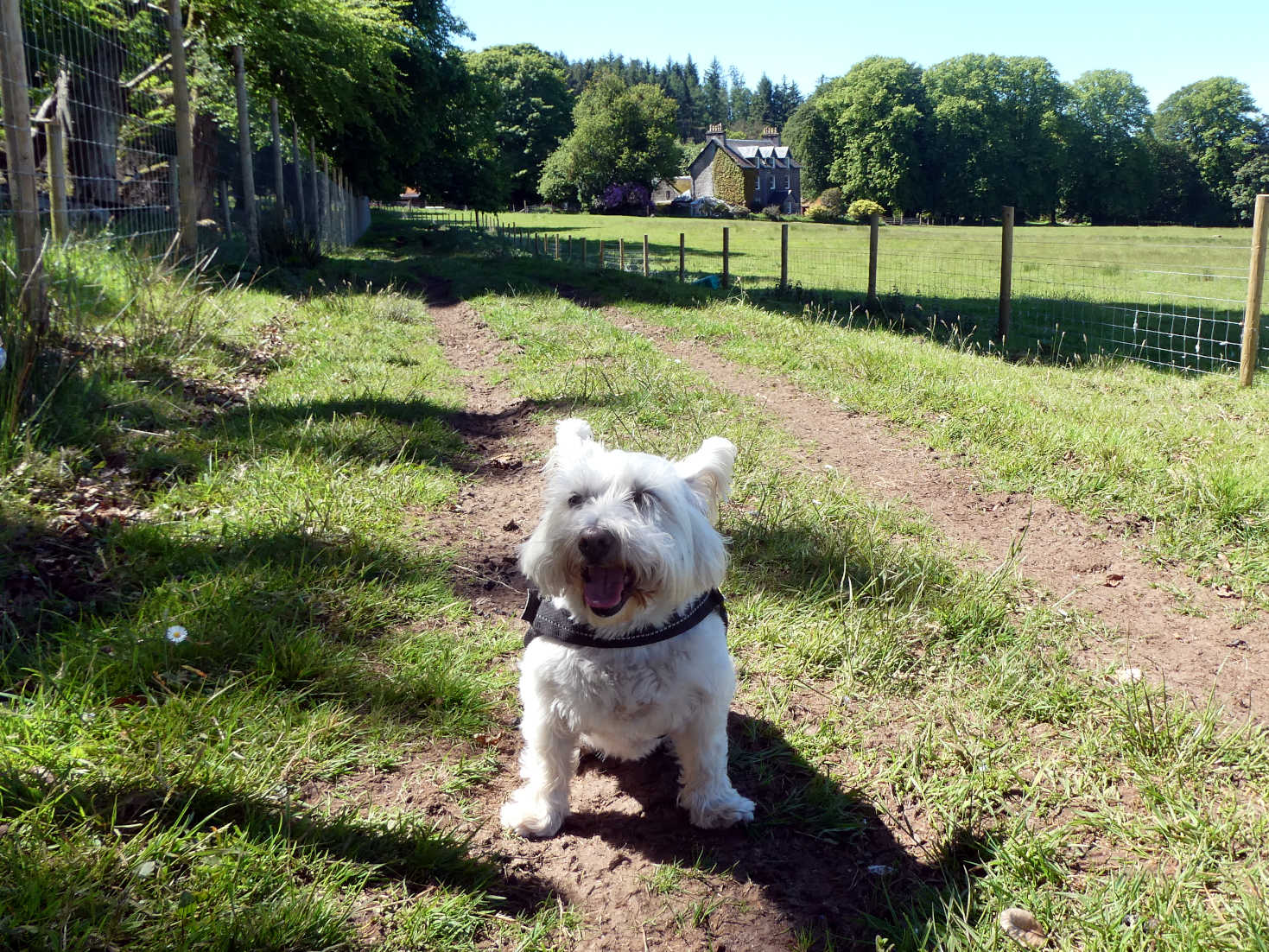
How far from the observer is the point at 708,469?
261 cm

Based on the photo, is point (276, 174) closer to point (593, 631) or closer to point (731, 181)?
point (593, 631)

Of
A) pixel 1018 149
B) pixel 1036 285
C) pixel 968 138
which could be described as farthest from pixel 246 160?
pixel 1018 149

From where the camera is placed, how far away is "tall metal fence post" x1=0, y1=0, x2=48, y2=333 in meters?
5.26

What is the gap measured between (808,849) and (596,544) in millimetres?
1183

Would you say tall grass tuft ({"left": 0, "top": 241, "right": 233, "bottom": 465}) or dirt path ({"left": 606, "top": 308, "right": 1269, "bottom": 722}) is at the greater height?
tall grass tuft ({"left": 0, "top": 241, "right": 233, "bottom": 465})

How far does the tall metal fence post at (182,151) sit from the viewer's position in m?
9.82

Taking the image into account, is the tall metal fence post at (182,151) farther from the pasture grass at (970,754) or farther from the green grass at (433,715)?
the pasture grass at (970,754)

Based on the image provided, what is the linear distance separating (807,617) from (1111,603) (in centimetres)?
156

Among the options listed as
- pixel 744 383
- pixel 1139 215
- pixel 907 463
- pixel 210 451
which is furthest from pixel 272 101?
pixel 1139 215

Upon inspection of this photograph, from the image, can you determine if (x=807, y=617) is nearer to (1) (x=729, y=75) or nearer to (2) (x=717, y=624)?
(2) (x=717, y=624)

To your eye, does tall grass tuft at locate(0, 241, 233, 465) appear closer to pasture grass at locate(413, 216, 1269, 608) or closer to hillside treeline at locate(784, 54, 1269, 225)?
pasture grass at locate(413, 216, 1269, 608)

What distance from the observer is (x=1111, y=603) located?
13.4 ft

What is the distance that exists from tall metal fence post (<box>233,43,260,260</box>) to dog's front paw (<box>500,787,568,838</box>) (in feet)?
45.4

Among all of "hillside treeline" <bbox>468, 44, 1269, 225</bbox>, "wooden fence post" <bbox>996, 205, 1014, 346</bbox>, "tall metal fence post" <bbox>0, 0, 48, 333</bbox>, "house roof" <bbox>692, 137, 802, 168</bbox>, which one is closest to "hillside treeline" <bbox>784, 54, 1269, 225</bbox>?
"hillside treeline" <bbox>468, 44, 1269, 225</bbox>
